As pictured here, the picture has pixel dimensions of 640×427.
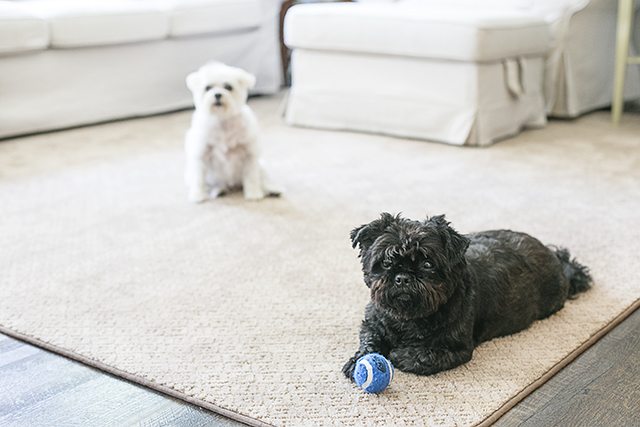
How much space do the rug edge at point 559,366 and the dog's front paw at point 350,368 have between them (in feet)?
0.90

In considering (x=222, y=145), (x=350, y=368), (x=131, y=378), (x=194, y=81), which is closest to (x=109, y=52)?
(x=194, y=81)

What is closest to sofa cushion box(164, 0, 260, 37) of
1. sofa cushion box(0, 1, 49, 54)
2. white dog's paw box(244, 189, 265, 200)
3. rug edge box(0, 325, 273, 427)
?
sofa cushion box(0, 1, 49, 54)

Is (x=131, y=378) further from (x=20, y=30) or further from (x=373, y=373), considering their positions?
(x=20, y=30)

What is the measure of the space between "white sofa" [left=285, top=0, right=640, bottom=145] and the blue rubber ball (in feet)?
7.38

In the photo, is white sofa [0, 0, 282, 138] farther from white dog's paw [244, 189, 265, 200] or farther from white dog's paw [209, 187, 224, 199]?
white dog's paw [244, 189, 265, 200]

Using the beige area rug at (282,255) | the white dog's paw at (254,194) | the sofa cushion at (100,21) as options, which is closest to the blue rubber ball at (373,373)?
the beige area rug at (282,255)

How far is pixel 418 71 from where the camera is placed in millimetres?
3762

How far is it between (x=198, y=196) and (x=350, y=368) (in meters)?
1.42

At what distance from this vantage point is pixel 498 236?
6.21 feet

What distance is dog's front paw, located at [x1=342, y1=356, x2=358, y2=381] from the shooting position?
160 centimetres

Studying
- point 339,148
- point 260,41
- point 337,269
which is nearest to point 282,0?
point 260,41

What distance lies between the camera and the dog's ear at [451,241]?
154cm

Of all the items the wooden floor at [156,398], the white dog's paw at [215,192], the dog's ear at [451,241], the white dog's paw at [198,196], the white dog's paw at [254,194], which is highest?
the dog's ear at [451,241]

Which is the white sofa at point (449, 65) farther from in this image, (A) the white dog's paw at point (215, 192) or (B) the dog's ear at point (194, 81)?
(A) the white dog's paw at point (215, 192)
